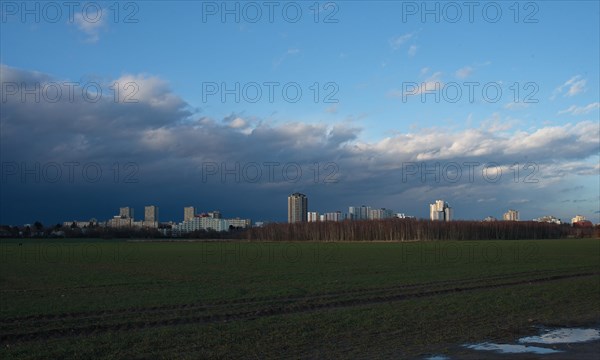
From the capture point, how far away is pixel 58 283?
115 ft

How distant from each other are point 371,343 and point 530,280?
79.9 ft

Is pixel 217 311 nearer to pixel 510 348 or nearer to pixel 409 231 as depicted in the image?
pixel 510 348

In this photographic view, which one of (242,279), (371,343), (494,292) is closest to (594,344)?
(371,343)

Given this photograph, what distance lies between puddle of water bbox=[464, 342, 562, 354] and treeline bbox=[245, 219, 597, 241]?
143m

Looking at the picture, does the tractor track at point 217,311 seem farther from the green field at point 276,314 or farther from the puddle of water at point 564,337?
the puddle of water at point 564,337

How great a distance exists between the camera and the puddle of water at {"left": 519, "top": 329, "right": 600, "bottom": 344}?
584 inches

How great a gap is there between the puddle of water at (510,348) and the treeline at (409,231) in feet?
469

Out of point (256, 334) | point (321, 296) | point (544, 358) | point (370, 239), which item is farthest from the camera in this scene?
point (370, 239)

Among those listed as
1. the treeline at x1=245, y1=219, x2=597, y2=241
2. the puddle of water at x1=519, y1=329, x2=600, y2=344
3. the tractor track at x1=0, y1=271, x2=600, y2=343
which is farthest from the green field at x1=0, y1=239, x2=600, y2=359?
the treeline at x1=245, y1=219, x2=597, y2=241

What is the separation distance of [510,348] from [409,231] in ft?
492

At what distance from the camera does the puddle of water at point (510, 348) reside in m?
13.3

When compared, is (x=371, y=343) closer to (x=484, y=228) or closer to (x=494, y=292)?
(x=494, y=292)

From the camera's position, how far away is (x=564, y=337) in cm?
1548

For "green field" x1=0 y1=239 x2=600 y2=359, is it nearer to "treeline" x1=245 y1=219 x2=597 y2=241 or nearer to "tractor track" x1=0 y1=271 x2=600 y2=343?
"tractor track" x1=0 y1=271 x2=600 y2=343
